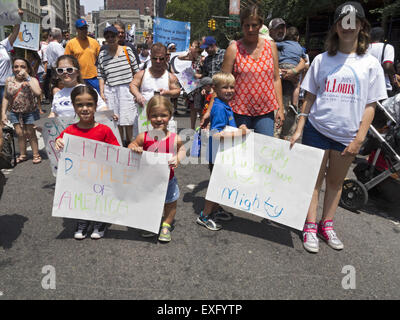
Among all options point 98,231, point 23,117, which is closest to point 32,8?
point 23,117

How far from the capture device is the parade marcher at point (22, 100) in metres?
4.80

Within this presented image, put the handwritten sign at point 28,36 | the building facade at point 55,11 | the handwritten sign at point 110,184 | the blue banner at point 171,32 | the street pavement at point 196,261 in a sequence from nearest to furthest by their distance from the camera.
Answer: the street pavement at point 196,261
the handwritten sign at point 110,184
the handwritten sign at point 28,36
the blue banner at point 171,32
the building facade at point 55,11

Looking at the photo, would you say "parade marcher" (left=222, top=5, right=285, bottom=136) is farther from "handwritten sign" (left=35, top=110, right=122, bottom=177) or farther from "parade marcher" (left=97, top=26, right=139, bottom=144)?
"parade marcher" (left=97, top=26, right=139, bottom=144)

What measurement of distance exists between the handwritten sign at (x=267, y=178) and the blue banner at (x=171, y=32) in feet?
24.0

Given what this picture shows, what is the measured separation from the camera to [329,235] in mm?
2996

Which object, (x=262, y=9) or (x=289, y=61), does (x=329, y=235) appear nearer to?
(x=262, y=9)

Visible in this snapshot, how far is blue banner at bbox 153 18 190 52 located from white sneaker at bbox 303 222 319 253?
7.78 m

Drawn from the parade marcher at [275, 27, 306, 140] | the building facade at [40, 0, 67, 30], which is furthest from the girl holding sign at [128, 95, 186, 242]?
the building facade at [40, 0, 67, 30]

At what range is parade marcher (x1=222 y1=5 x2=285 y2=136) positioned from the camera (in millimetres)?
2914

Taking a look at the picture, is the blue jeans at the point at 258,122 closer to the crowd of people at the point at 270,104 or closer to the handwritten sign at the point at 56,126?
the crowd of people at the point at 270,104

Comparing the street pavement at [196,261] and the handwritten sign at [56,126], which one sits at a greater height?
the handwritten sign at [56,126]

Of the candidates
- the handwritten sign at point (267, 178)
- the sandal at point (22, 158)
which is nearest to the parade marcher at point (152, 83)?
the handwritten sign at point (267, 178)

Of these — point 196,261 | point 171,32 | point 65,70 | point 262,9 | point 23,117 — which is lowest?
point 196,261

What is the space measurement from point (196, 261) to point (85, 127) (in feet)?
4.92
